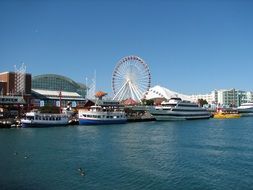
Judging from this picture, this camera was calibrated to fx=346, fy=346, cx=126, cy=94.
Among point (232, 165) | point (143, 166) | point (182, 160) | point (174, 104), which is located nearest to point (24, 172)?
point (143, 166)

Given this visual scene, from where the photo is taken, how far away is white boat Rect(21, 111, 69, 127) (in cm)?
7644

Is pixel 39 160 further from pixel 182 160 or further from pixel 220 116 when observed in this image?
pixel 220 116

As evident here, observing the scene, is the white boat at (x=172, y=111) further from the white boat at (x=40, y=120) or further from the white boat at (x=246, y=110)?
the white boat at (x=246, y=110)

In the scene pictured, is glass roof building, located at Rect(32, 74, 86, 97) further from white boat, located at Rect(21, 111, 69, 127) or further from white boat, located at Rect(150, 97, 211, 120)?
white boat, located at Rect(21, 111, 69, 127)

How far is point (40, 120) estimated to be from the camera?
77.9 m

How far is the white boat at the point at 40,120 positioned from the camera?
3009 inches

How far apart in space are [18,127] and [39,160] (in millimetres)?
45958

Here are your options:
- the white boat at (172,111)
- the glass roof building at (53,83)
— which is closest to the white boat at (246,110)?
the white boat at (172,111)

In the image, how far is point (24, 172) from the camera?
2897 centimetres

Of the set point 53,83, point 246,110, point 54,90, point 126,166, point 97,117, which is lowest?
point 126,166

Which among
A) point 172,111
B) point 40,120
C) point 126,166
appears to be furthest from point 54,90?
point 126,166

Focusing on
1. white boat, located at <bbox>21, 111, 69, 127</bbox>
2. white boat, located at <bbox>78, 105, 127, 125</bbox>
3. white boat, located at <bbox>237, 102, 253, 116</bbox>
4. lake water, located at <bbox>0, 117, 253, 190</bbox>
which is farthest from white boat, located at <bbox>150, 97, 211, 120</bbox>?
white boat, located at <bbox>237, 102, 253, 116</bbox>

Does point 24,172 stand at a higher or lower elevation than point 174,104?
lower

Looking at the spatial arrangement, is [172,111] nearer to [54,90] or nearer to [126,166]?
[126,166]
